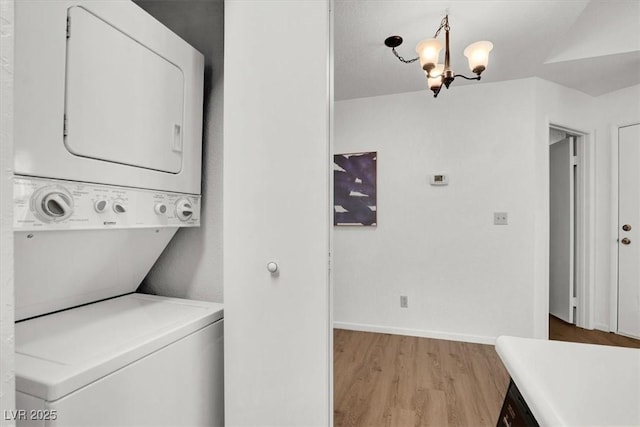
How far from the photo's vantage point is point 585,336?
3.10 m

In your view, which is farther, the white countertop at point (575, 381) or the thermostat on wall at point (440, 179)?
the thermostat on wall at point (440, 179)

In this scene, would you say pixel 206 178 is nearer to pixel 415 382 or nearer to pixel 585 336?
pixel 415 382

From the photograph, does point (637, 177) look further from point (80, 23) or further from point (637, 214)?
point (80, 23)

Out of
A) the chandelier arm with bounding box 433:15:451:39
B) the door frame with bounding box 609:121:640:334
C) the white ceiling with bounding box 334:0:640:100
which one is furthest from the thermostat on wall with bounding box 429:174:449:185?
the door frame with bounding box 609:121:640:334

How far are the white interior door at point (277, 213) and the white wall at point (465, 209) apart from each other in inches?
89.9

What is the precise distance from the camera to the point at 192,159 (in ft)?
4.28

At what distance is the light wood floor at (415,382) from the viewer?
1854 millimetres

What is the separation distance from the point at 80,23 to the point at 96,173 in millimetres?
434

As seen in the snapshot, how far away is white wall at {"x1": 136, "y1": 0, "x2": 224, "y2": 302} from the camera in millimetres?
1366

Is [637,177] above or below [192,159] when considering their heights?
above

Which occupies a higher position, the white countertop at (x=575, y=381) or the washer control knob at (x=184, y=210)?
the washer control knob at (x=184, y=210)

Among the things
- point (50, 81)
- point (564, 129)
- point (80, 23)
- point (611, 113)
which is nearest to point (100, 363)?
point (50, 81)

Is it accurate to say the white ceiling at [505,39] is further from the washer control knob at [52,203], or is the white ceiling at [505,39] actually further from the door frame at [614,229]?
the washer control knob at [52,203]

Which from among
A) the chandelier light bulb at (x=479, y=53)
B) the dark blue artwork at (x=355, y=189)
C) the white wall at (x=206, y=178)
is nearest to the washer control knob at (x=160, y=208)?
the white wall at (x=206, y=178)
